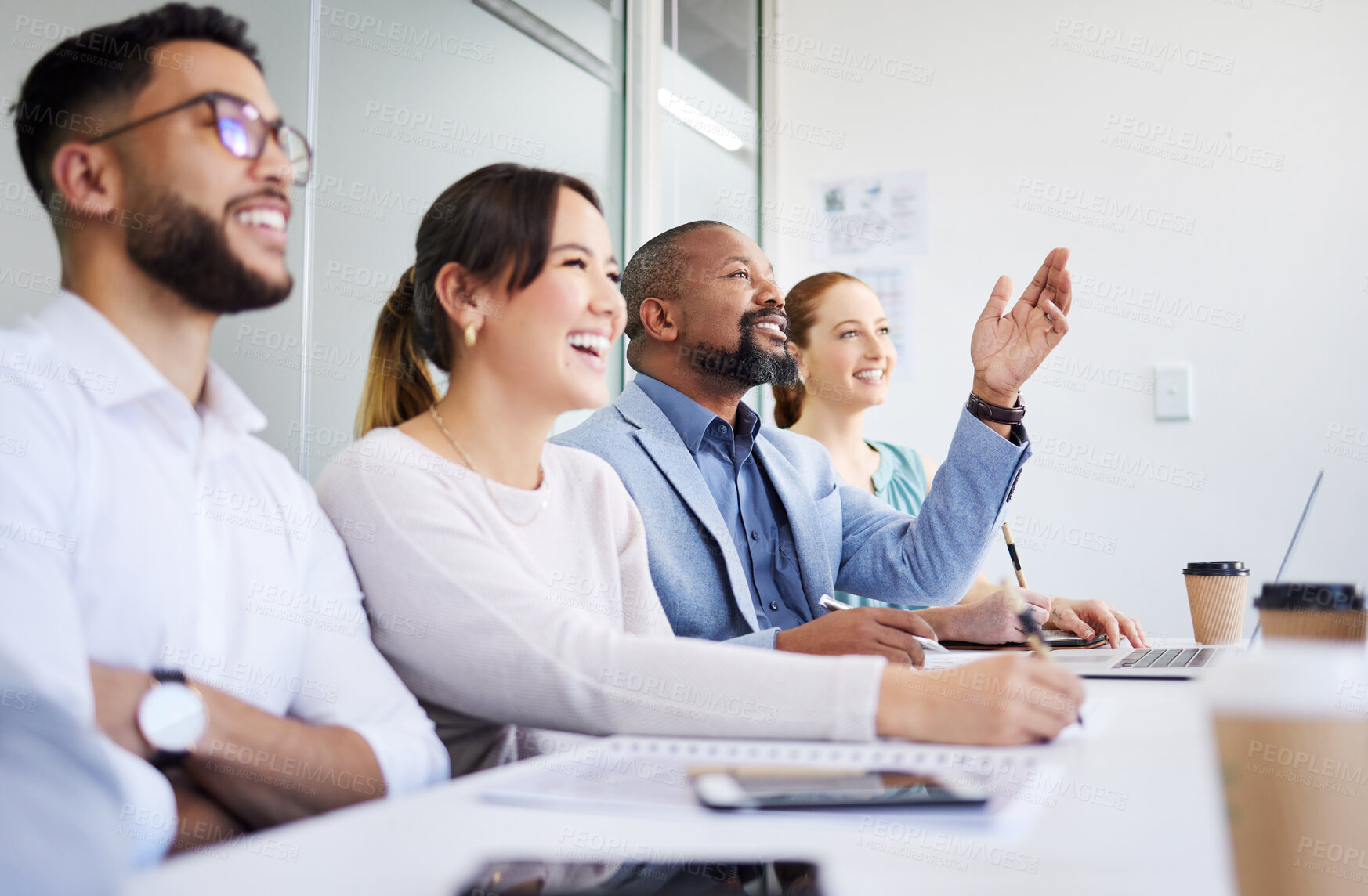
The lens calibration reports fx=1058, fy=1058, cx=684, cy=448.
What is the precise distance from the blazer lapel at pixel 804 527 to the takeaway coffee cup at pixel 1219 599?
532mm

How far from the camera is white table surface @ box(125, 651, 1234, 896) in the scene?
450 millimetres

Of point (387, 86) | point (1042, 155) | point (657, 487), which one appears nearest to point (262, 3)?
point (387, 86)

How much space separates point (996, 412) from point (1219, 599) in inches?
16.2

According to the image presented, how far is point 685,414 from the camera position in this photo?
1644 millimetres

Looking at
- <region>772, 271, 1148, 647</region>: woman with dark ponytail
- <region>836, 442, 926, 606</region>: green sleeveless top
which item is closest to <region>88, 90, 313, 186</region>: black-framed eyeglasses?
<region>772, 271, 1148, 647</region>: woman with dark ponytail

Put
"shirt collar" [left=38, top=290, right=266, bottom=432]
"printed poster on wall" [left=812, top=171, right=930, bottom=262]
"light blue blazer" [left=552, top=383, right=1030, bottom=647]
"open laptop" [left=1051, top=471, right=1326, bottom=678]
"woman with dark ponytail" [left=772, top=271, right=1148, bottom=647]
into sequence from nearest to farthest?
"shirt collar" [left=38, top=290, right=266, bottom=432] < "open laptop" [left=1051, top=471, right=1326, bottom=678] < "light blue blazer" [left=552, top=383, right=1030, bottom=647] < "woman with dark ponytail" [left=772, top=271, right=1148, bottom=647] < "printed poster on wall" [left=812, top=171, right=930, bottom=262]

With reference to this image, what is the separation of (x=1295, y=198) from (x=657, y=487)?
2151mm

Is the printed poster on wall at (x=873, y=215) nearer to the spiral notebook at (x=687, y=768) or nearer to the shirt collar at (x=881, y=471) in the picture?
the shirt collar at (x=881, y=471)

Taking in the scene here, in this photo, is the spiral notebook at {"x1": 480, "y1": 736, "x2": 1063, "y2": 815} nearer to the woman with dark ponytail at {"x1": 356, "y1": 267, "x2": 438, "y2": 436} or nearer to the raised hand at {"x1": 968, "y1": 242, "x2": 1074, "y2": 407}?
the woman with dark ponytail at {"x1": 356, "y1": 267, "x2": 438, "y2": 436}

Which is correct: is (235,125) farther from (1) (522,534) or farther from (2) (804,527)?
(2) (804,527)

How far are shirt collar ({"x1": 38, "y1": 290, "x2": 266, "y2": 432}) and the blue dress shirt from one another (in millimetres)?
953

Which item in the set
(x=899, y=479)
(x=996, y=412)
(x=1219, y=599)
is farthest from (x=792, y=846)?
(x=899, y=479)

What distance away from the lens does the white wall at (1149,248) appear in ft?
8.80

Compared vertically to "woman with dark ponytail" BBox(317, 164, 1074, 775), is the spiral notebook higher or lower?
lower
